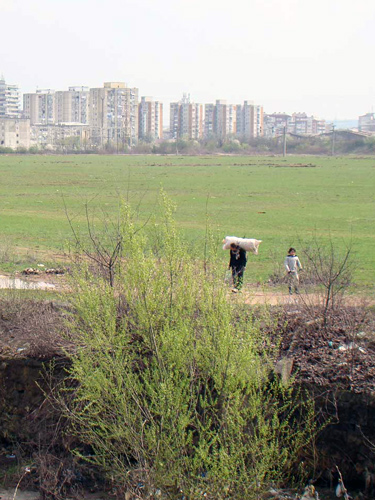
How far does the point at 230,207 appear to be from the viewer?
40188mm

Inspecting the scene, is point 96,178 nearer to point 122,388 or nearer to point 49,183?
point 49,183

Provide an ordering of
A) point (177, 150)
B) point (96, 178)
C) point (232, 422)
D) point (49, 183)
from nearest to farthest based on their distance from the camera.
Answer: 1. point (232, 422)
2. point (49, 183)
3. point (96, 178)
4. point (177, 150)

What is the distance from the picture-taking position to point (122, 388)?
8625mm

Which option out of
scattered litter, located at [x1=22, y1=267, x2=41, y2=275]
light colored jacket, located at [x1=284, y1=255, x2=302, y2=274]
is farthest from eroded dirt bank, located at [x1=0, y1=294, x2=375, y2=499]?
scattered litter, located at [x1=22, y1=267, x2=41, y2=275]

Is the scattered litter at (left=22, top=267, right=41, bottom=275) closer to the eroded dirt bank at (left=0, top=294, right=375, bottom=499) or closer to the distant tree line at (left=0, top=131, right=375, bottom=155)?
the eroded dirt bank at (left=0, top=294, right=375, bottom=499)

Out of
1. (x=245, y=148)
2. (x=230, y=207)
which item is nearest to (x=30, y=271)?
(x=230, y=207)

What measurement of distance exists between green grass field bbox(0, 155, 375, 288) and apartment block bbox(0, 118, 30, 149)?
362 feet

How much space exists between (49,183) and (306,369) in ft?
167

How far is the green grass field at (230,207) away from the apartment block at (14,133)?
362 feet

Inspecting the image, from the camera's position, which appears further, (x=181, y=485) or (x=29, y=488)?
(x=29, y=488)

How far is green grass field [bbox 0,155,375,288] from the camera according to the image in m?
25.5

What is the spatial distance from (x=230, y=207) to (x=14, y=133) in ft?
477

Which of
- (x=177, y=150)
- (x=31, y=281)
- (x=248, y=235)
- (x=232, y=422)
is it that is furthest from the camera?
(x=177, y=150)

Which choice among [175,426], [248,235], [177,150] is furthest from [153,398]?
[177,150]
